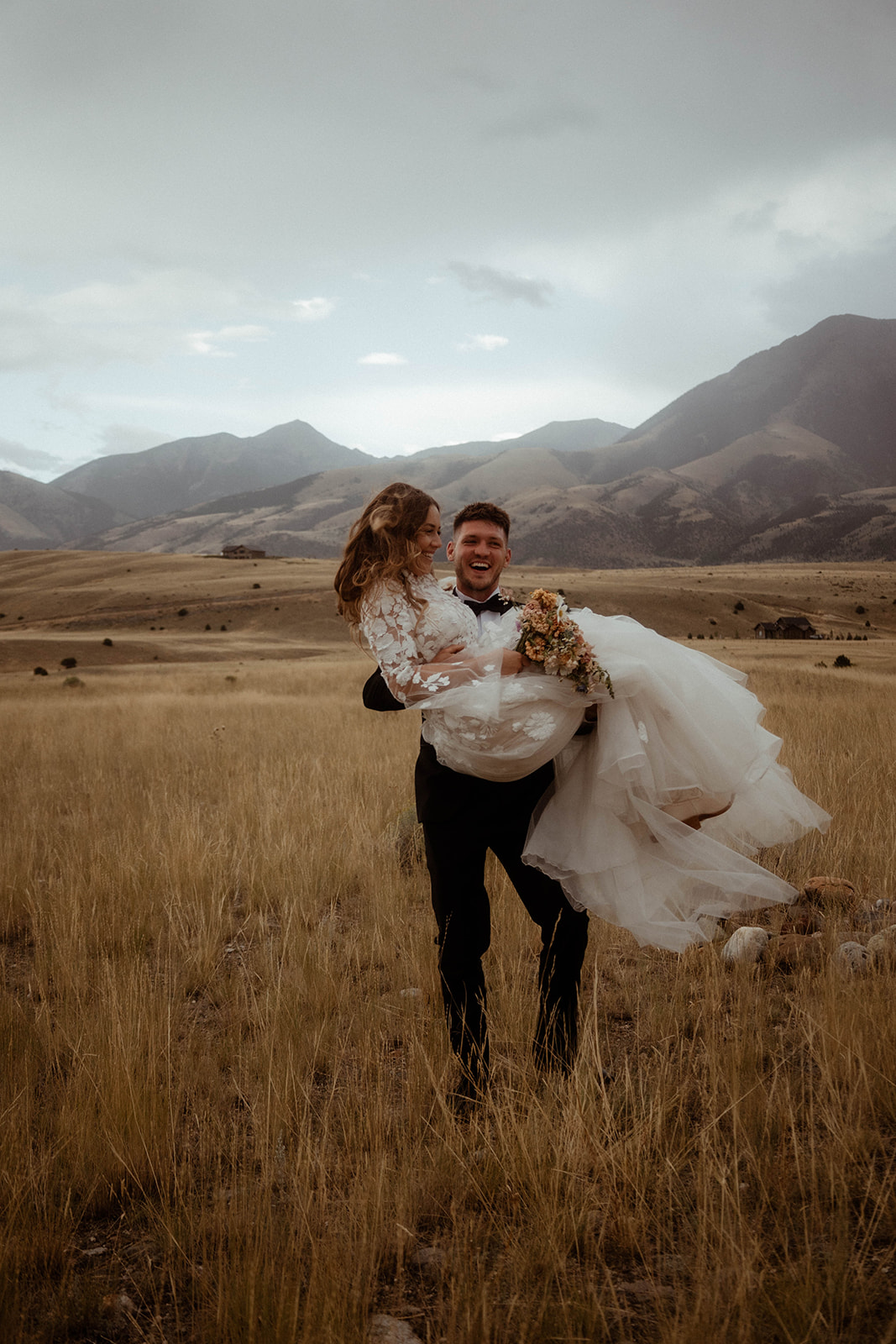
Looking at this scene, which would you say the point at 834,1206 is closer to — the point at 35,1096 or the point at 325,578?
the point at 35,1096

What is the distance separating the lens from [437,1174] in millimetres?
2455

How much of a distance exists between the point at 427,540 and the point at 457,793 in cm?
98

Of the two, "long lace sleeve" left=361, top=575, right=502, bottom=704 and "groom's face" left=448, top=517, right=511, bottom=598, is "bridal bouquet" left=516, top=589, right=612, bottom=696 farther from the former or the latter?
"groom's face" left=448, top=517, right=511, bottom=598

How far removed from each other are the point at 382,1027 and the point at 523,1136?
1.26 metres

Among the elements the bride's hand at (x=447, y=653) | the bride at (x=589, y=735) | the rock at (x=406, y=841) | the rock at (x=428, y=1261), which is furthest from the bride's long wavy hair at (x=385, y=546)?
the rock at (x=406, y=841)

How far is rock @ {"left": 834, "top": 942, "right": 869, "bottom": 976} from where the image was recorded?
363cm

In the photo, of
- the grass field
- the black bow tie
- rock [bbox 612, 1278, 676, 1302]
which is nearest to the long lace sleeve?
the black bow tie

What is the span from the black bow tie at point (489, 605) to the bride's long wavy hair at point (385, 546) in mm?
406

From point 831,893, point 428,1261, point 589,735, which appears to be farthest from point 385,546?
point 831,893

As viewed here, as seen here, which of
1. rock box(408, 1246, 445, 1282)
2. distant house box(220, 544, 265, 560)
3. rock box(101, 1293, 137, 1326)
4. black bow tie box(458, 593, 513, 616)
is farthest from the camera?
distant house box(220, 544, 265, 560)

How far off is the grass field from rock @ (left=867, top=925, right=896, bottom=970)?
22 centimetres

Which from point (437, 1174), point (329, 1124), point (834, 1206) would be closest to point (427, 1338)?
point (437, 1174)

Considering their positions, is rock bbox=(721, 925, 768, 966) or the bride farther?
rock bbox=(721, 925, 768, 966)

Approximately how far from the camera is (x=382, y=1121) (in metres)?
2.63
